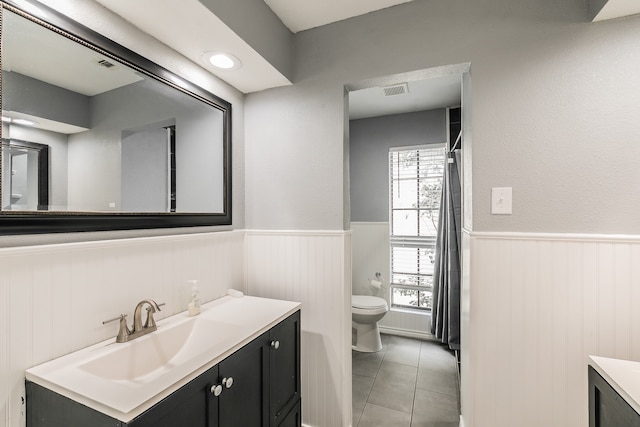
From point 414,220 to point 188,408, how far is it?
2848 millimetres

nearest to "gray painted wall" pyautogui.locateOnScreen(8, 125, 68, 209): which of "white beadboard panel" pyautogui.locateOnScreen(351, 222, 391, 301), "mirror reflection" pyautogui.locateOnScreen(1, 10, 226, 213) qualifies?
"mirror reflection" pyautogui.locateOnScreen(1, 10, 226, 213)

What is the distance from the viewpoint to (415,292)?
10.8 feet

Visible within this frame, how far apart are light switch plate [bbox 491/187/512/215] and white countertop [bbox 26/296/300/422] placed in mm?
1106

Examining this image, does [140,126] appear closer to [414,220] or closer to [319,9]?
[319,9]

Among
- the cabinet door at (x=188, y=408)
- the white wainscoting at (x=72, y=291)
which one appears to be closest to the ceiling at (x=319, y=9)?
the white wainscoting at (x=72, y=291)

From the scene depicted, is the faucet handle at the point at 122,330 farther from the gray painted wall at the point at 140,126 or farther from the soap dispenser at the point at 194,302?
the gray painted wall at the point at 140,126

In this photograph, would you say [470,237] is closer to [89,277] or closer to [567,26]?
[567,26]

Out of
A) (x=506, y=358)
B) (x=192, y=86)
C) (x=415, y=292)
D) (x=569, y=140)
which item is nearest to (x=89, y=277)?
(x=192, y=86)

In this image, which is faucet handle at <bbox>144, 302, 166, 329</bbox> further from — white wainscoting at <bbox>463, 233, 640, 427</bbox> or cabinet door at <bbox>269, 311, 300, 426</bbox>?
white wainscoting at <bbox>463, 233, 640, 427</bbox>

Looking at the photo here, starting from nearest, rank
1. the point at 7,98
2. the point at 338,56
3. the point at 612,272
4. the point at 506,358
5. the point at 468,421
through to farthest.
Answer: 1. the point at 7,98
2. the point at 612,272
3. the point at 506,358
4. the point at 468,421
5. the point at 338,56

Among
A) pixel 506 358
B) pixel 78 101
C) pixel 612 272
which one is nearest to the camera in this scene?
pixel 78 101

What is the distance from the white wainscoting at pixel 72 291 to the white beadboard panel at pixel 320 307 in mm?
554

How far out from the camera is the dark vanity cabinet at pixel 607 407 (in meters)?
0.87

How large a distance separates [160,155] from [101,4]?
0.59 metres
